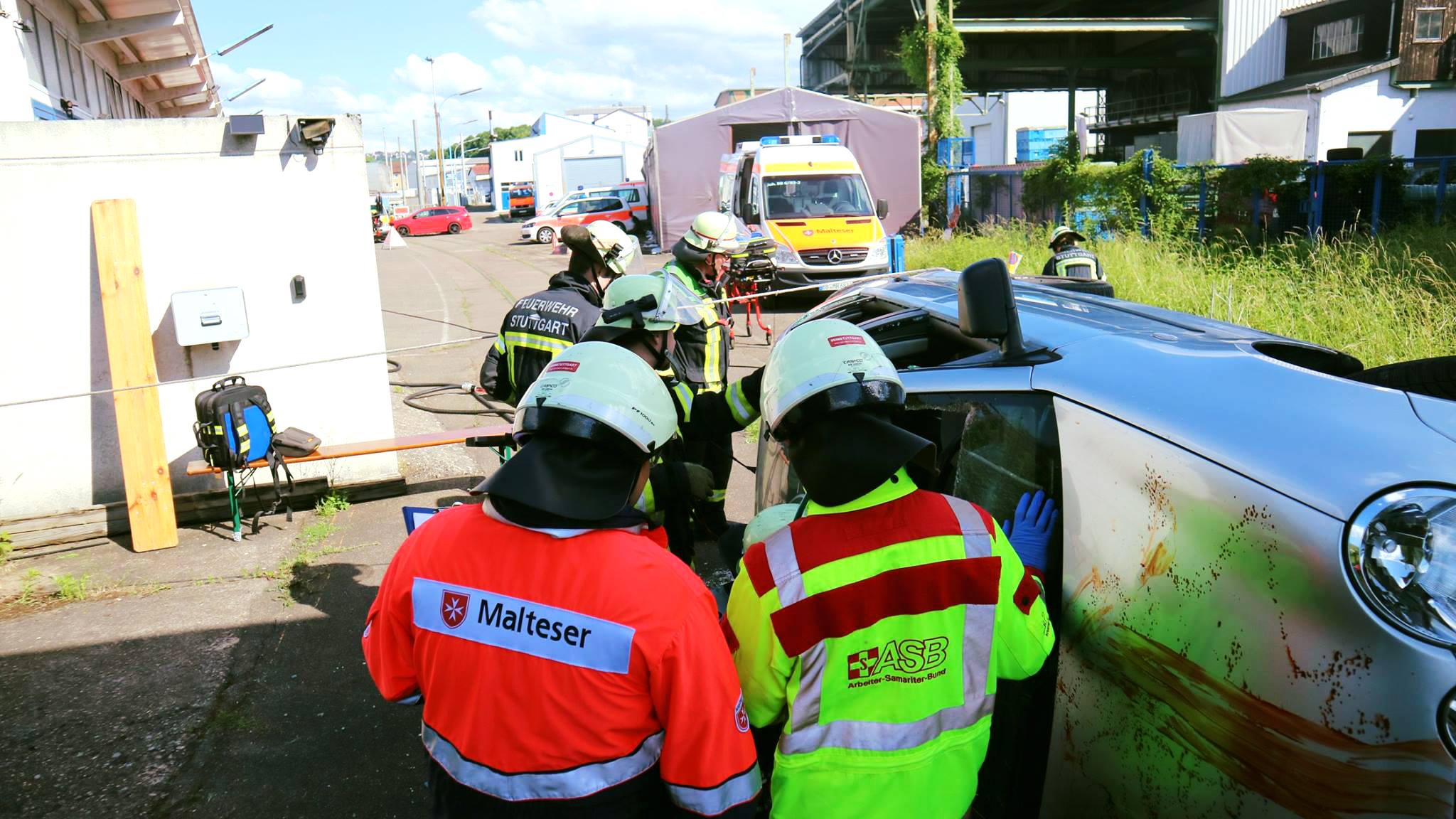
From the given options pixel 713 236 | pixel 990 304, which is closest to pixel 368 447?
pixel 713 236

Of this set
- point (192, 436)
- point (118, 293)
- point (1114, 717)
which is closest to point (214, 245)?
point (118, 293)

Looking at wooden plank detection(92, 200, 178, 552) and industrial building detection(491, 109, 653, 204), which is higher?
industrial building detection(491, 109, 653, 204)

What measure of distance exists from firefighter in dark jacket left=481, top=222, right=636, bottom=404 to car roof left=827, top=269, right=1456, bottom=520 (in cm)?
248

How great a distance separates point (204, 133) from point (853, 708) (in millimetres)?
6314

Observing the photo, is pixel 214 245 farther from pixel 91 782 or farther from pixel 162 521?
pixel 91 782

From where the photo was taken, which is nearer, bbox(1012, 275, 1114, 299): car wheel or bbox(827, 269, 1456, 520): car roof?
bbox(827, 269, 1456, 520): car roof

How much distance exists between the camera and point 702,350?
17.3 ft

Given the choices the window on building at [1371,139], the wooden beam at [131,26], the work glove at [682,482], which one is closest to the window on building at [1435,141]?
the window on building at [1371,139]

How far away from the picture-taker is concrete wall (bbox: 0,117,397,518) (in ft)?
20.4

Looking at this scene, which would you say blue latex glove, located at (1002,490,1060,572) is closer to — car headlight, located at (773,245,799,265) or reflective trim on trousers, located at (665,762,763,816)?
reflective trim on trousers, located at (665,762,763,816)

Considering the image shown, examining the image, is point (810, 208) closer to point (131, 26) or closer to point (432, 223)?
point (131, 26)

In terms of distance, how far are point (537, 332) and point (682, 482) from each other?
214 cm

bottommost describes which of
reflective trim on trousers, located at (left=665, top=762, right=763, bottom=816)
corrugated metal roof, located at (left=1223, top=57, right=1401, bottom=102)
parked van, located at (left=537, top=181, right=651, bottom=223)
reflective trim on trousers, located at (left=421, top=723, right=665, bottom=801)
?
reflective trim on trousers, located at (left=665, top=762, right=763, bottom=816)

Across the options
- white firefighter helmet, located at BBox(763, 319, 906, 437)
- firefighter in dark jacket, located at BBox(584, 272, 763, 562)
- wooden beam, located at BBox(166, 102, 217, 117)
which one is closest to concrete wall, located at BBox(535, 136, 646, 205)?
wooden beam, located at BBox(166, 102, 217, 117)
